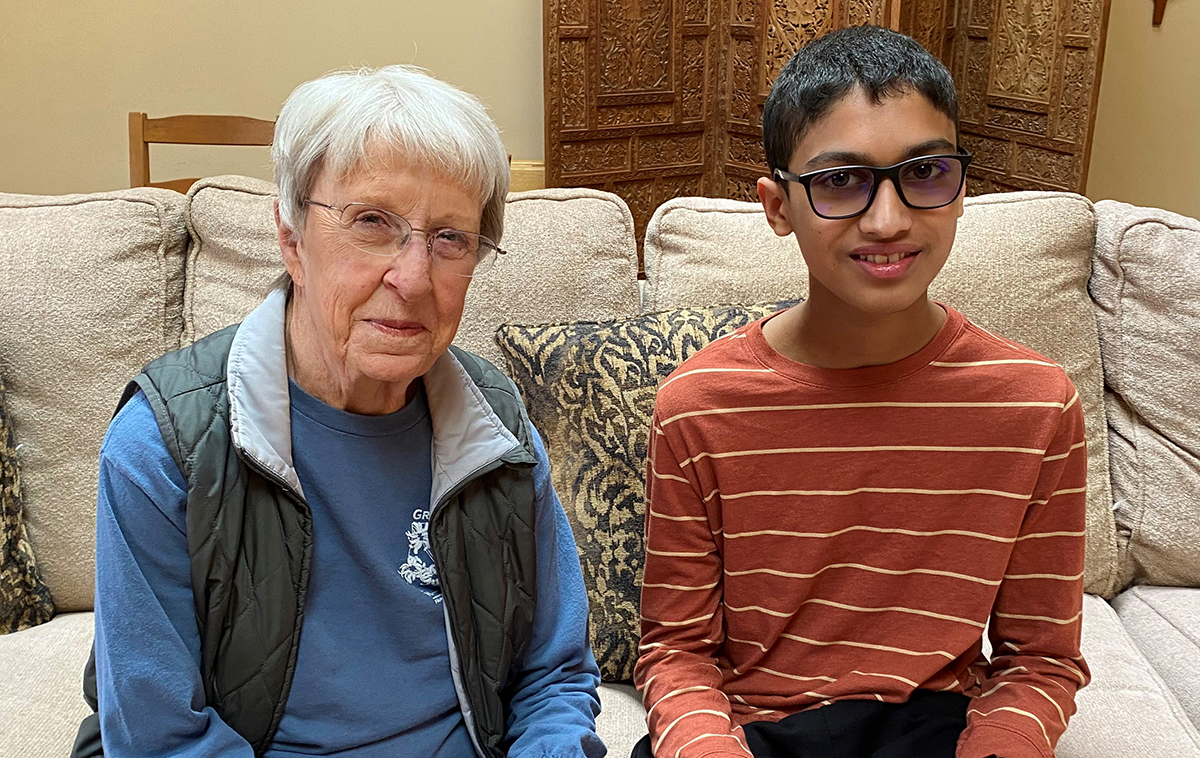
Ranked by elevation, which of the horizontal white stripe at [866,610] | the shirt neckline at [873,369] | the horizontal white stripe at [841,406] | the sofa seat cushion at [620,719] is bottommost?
the sofa seat cushion at [620,719]

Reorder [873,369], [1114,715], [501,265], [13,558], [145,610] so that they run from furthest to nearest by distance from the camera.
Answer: [501,265] < [13,558] < [1114,715] < [873,369] < [145,610]

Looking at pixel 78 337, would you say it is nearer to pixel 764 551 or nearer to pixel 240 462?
pixel 240 462

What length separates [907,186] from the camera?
1194 mm

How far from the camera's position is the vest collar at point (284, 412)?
114 cm

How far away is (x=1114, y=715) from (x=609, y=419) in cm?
88

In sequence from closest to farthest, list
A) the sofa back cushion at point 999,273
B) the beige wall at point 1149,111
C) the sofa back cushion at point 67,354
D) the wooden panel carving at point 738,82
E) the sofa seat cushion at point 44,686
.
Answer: the sofa seat cushion at point 44,686 < the sofa back cushion at point 67,354 < the sofa back cushion at point 999,273 < the beige wall at point 1149,111 < the wooden panel carving at point 738,82

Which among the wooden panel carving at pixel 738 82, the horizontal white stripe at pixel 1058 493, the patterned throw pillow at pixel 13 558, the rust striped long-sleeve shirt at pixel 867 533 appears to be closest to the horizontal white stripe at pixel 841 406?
the rust striped long-sleeve shirt at pixel 867 533

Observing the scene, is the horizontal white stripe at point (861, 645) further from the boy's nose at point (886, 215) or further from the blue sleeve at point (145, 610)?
the blue sleeve at point (145, 610)

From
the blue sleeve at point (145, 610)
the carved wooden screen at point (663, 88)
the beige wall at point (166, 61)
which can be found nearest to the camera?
the blue sleeve at point (145, 610)

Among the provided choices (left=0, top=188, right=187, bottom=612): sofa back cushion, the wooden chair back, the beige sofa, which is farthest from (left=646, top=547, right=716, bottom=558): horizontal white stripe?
the wooden chair back

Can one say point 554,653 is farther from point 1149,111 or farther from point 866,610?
point 1149,111

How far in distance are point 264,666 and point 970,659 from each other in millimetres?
863

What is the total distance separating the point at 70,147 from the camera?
12.2 feet

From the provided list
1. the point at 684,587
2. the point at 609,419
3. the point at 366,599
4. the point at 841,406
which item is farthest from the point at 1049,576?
the point at 366,599
